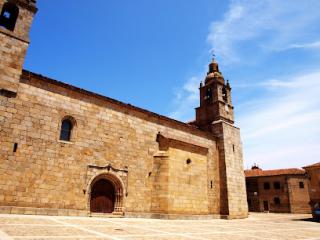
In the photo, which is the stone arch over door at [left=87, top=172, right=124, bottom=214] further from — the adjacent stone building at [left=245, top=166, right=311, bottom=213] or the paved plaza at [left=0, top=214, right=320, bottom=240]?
the adjacent stone building at [left=245, top=166, right=311, bottom=213]

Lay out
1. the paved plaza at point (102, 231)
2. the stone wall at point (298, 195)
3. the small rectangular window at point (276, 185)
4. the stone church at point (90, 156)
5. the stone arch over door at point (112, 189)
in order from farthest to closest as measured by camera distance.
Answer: the small rectangular window at point (276, 185), the stone wall at point (298, 195), the stone arch over door at point (112, 189), the stone church at point (90, 156), the paved plaza at point (102, 231)

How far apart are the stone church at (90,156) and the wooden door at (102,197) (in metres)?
0.05

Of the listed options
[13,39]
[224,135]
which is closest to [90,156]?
[13,39]

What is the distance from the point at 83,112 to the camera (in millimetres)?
14562

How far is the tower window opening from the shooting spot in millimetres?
13163

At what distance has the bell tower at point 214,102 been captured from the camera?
23.1 metres

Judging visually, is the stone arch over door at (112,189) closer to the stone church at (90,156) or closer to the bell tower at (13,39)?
the stone church at (90,156)

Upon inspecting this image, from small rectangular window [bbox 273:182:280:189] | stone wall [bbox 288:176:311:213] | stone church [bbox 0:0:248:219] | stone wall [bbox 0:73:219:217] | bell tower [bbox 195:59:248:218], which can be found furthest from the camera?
small rectangular window [bbox 273:182:280:189]

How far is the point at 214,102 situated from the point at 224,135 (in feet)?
10.9

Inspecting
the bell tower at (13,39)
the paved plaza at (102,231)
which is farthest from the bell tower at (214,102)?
the bell tower at (13,39)

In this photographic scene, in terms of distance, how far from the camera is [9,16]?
1339 cm

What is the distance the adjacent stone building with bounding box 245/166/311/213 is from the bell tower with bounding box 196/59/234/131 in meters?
21.0

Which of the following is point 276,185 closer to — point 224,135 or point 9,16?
point 224,135

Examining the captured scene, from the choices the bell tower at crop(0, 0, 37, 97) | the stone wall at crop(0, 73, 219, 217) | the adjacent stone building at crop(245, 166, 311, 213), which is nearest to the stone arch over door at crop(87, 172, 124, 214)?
the stone wall at crop(0, 73, 219, 217)
